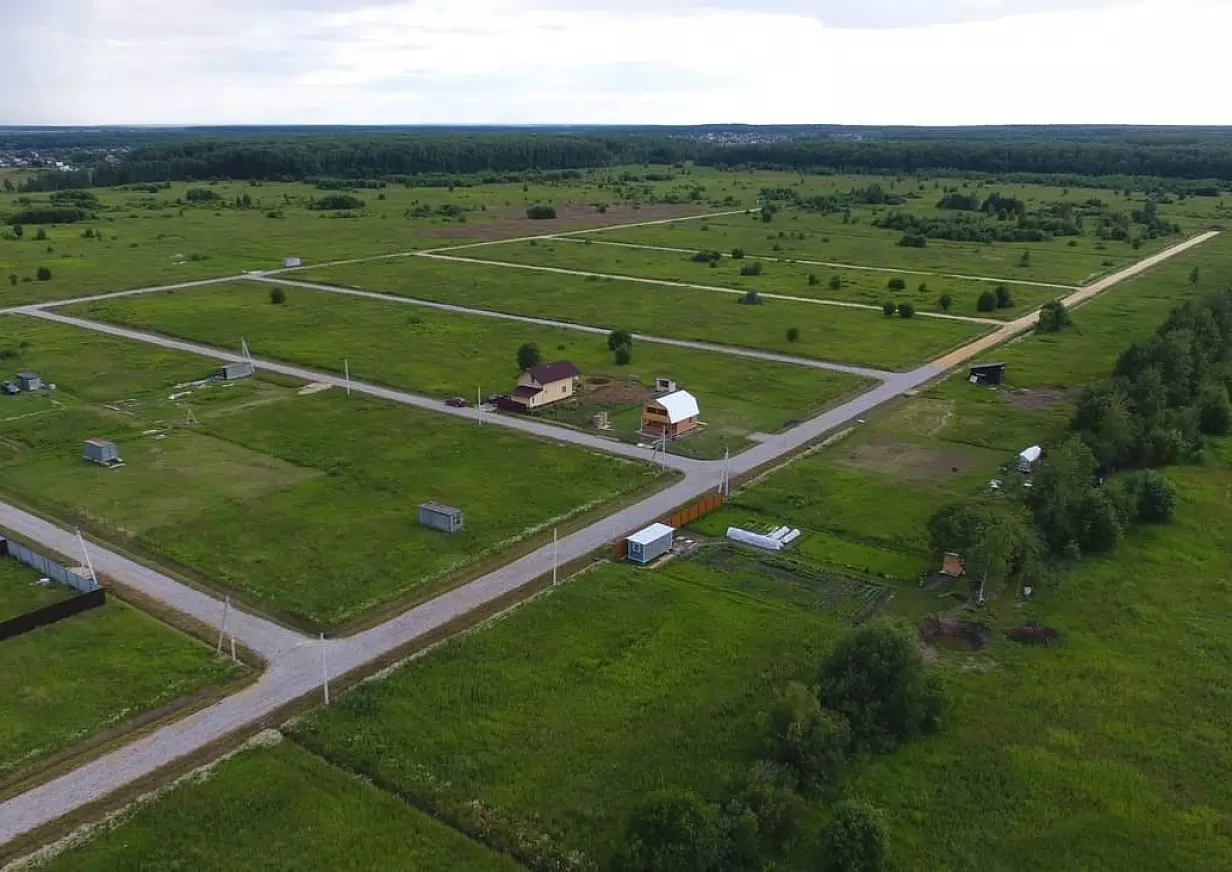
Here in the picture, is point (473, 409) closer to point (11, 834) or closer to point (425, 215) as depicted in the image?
A: point (11, 834)

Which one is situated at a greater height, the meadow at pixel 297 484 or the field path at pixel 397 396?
the field path at pixel 397 396

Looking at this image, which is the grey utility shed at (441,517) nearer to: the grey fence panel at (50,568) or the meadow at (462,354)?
the grey fence panel at (50,568)

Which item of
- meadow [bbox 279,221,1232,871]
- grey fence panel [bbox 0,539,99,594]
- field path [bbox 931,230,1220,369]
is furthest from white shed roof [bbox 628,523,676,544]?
field path [bbox 931,230,1220,369]

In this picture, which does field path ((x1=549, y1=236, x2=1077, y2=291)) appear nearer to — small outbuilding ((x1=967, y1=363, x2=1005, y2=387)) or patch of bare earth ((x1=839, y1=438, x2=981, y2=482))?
small outbuilding ((x1=967, y1=363, x2=1005, y2=387))

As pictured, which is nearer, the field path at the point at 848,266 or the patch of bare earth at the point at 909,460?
the patch of bare earth at the point at 909,460

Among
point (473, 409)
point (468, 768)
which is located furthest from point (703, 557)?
point (473, 409)

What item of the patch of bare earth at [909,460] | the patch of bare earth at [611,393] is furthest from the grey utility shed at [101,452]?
the patch of bare earth at [909,460]
